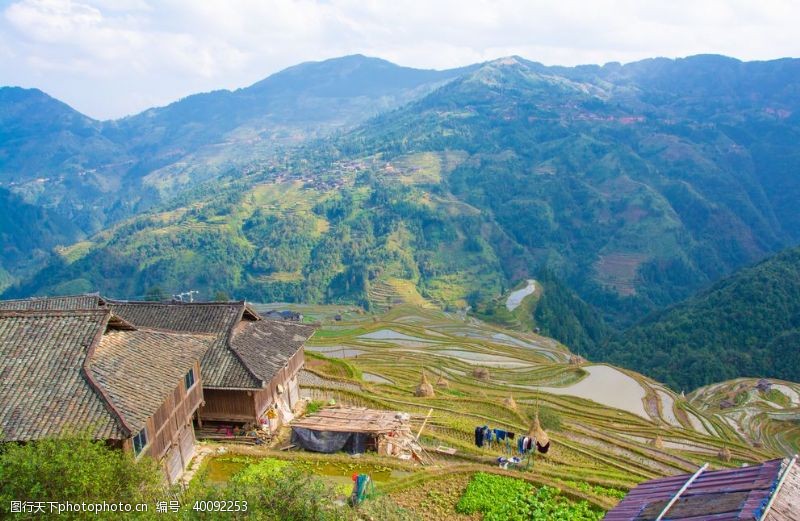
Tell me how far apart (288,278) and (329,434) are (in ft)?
513

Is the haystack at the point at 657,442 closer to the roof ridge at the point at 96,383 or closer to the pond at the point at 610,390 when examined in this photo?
the pond at the point at 610,390

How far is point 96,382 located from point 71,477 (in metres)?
4.83

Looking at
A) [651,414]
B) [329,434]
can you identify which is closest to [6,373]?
[329,434]

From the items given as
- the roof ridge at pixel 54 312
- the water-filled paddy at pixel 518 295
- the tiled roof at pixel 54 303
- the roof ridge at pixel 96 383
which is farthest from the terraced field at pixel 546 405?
the water-filled paddy at pixel 518 295

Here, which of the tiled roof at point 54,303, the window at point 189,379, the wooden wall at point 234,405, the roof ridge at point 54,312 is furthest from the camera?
the tiled roof at point 54,303

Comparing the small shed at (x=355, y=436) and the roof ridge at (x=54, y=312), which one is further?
the small shed at (x=355, y=436)

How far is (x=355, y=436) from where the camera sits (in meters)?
26.1

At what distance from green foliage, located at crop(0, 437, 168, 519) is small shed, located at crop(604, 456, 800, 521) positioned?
1189 cm

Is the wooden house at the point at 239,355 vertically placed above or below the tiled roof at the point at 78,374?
below

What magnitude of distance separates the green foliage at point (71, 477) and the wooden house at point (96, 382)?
5.32ft

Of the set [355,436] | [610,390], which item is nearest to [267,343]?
[355,436]

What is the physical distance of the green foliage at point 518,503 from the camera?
2019cm

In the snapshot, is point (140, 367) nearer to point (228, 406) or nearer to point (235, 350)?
point (235, 350)

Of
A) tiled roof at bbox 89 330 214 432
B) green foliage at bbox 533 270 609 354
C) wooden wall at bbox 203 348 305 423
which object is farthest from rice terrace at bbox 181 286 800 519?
green foliage at bbox 533 270 609 354
